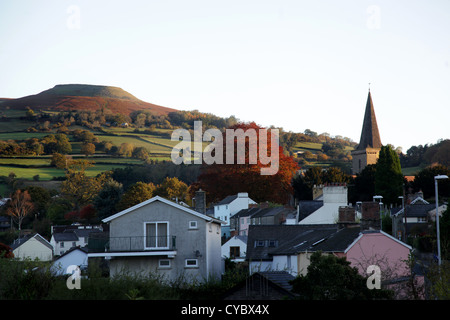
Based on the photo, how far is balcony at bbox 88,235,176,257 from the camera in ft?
116

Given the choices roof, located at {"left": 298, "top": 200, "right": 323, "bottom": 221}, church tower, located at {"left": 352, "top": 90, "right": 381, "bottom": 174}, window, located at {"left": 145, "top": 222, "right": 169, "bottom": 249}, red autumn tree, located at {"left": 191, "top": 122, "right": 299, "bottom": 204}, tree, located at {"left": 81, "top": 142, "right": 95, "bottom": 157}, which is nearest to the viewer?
window, located at {"left": 145, "top": 222, "right": 169, "bottom": 249}

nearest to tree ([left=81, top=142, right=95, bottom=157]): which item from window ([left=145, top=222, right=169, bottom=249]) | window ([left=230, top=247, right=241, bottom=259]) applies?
window ([left=230, top=247, right=241, bottom=259])

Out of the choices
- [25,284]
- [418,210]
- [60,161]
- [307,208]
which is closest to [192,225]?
[25,284]

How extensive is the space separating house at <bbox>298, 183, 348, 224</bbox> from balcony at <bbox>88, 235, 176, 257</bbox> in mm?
20936

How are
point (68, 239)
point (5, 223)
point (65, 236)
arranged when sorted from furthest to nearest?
point (5, 223), point (65, 236), point (68, 239)

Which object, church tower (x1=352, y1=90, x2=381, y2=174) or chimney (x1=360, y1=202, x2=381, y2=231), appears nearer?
chimney (x1=360, y1=202, x2=381, y2=231)

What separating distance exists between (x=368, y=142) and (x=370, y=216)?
96.4 meters

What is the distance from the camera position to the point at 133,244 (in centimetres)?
3578

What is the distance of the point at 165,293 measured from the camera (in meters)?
20.6

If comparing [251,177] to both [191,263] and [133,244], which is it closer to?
[191,263]

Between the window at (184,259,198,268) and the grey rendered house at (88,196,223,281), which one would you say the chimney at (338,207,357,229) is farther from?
the window at (184,259,198,268)

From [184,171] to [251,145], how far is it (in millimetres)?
47877
